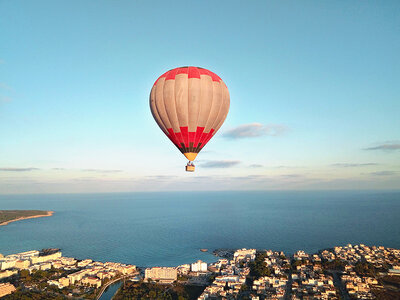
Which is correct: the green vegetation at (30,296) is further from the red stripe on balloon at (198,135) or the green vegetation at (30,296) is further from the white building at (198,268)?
the red stripe on balloon at (198,135)

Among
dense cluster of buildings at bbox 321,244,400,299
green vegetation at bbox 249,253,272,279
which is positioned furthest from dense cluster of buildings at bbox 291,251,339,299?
green vegetation at bbox 249,253,272,279

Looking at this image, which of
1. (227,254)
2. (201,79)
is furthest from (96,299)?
(201,79)

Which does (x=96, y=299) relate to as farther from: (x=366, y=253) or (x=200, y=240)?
(x=366, y=253)

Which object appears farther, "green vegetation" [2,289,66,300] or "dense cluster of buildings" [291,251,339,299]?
"green vegetation" [2,289,66,300]

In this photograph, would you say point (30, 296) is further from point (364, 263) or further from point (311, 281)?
point (364, 263)

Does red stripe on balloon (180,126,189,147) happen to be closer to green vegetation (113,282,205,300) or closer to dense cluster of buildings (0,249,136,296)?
green vegetation (113,282,205,300)

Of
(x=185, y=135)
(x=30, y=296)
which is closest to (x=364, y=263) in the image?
(x=185, y=135)

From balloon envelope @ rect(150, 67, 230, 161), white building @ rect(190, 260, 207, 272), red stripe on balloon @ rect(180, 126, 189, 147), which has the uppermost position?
balloon envelope @ rect(150, 67, 230, 161)
